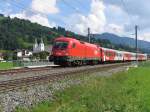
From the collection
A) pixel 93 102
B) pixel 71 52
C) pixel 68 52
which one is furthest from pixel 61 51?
pixel 93 102

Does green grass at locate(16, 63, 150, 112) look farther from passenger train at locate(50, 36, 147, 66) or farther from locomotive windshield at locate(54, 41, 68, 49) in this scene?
locomotive windshield at locate(54, 41, 68, 49)

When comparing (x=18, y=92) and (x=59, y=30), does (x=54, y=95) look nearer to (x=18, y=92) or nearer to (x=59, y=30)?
(x=18, y=92)

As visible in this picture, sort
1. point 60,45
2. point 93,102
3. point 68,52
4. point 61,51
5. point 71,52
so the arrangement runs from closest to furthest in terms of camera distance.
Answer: point 93,102
point 68,52
point 61,51
point 71,52
point 60,45

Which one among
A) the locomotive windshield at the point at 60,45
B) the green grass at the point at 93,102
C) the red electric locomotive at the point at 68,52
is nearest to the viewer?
the green grass at the point at 93,102

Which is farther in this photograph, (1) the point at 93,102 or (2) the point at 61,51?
(2) the point at 61,51

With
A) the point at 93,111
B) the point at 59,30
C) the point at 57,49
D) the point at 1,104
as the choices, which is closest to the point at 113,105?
the point at 93,111

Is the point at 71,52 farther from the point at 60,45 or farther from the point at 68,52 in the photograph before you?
the point at 60,45

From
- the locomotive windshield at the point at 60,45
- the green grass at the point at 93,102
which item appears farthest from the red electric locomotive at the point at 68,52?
the green grass at the point at 93,102

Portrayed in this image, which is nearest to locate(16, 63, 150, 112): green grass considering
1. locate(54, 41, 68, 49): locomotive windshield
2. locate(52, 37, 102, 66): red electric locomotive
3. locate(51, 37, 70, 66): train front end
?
locate(51, 37, 70, 66): train front end

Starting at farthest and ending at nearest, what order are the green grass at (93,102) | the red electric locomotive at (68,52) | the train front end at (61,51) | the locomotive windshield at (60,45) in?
the locomotive windshield at (60,45), the red electric locomotive at (68,52), the train front end at (61,51), the green grass at (93,102)

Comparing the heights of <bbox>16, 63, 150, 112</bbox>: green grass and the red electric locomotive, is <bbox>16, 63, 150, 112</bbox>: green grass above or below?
below

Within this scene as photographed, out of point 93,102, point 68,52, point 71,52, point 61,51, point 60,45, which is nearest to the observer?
point 93,102

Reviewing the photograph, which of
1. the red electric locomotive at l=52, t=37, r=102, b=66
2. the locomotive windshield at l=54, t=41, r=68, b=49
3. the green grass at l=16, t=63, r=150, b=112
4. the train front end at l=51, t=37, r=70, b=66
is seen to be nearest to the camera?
the green grass at l=16, t=63, r=150, b=112

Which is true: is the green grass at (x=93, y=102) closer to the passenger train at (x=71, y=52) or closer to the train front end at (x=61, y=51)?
the train front end at (x=61, y=51)
